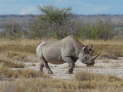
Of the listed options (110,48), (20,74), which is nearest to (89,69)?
(20,74)

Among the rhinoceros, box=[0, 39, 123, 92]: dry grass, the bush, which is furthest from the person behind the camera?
the bush

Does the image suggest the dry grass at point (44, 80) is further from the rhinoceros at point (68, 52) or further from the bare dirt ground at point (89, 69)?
the rhinoceros at point (68, 52)

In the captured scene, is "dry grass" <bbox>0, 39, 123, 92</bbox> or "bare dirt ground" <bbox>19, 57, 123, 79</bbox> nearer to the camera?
"dry grass" <bbox>0, 39, 123, 92</bbox>

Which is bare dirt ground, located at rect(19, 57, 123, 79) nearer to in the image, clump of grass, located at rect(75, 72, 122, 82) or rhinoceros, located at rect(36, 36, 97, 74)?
rhinoceros, located at rect(36, 36, 97, 74)

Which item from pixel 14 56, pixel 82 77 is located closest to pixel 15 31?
pixel 14 56

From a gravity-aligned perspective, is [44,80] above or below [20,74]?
above

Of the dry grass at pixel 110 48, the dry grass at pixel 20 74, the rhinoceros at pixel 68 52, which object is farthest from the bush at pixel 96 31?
the dry grass at pixel 20 74

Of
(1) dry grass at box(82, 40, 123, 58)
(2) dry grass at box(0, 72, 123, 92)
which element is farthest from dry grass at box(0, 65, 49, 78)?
(1) dry grass at box(82, 40, 123, 58)

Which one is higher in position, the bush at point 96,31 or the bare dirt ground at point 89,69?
the bare dirt ground at point 89,69

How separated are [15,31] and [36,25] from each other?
17.4 feet

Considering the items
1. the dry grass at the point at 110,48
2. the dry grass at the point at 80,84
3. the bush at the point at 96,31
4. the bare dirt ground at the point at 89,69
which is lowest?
the bush at the point at 96,31

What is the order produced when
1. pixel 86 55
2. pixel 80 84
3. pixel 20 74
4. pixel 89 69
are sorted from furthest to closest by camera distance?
pixel 89 69 < pixel 86 55 < pixel 20 74 < pixel 80 84

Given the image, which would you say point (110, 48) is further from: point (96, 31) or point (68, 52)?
point (68, 52)

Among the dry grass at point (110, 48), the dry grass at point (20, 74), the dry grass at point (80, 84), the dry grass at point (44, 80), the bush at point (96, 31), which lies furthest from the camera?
the bush at point (96, 31)
